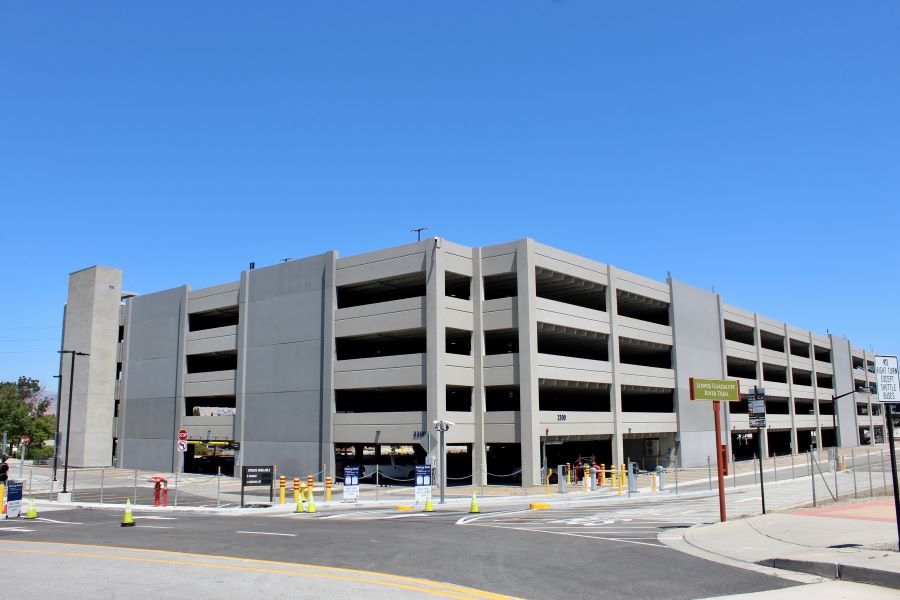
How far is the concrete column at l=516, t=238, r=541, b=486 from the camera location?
41969 mm

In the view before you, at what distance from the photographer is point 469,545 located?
16.6 m

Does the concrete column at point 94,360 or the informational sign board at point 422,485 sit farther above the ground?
the concrete column at point 94,360

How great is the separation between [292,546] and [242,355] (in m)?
38.7

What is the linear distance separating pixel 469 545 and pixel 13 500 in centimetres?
2067

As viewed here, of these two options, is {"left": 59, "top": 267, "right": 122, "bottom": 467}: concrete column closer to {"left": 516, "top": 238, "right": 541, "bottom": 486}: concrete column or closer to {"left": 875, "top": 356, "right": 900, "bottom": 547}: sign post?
{"left": 516, "top": 238, "right": 541, "bottom": 486}: concrete column

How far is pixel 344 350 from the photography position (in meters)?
51.6

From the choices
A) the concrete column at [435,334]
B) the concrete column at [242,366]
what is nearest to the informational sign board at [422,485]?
the concrete column at [435,334]

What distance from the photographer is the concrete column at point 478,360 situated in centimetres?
4303

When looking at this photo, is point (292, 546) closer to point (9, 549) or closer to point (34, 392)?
point (9, 549)

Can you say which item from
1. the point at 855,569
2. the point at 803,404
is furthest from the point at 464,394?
the point at 803,404

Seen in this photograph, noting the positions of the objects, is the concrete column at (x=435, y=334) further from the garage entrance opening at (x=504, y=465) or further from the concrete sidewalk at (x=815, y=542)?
the concrete sidewalk at (x=815, y=542)

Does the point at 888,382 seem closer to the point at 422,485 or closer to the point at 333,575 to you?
the point at 333,575

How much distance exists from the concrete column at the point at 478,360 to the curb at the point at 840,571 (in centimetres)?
3029

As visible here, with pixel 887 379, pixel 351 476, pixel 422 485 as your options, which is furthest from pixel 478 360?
pixel 887 379
